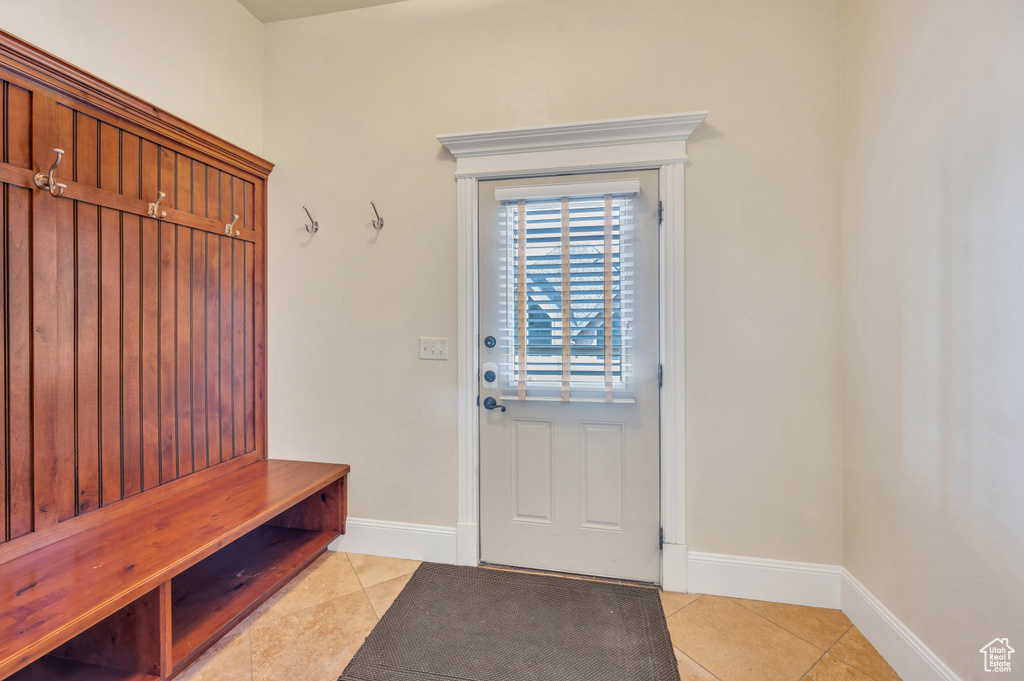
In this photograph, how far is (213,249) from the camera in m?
2.11

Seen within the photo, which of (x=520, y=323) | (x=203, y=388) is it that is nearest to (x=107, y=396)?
(x=203, y=388)

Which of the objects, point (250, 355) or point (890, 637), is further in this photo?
point (250, 355)

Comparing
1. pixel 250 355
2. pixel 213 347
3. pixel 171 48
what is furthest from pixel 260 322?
pixel 171 48

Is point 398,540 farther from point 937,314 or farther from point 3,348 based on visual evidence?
point 937,314

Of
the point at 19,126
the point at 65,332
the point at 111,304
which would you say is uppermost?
the point at 19,126

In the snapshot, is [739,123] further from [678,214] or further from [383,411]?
[383,411]

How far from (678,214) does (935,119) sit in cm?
85

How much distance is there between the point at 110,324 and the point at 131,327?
8 centimetres

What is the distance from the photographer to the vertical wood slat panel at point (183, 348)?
1.94 metres

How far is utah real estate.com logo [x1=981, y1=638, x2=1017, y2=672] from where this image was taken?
1.11 meters

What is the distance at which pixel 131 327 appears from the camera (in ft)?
5.73

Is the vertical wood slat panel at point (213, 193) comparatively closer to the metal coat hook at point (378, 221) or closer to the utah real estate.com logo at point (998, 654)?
the metal coat hook at point (378, 221)

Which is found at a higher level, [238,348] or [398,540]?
[238,348]

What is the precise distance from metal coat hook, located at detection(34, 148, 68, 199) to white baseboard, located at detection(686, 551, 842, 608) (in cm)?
288
